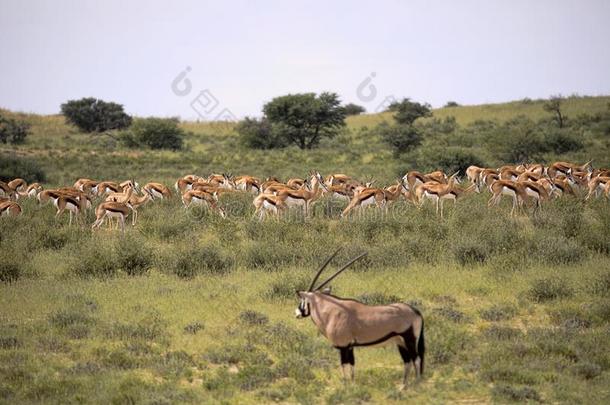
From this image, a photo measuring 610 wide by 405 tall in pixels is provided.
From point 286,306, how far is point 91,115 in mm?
44793

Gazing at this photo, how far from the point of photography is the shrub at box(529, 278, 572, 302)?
955 centimetres

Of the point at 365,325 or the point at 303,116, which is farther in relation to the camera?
the point at 303,116

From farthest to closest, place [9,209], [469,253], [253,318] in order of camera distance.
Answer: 1. [9,209]
2. [469,253]
3. [253,318]

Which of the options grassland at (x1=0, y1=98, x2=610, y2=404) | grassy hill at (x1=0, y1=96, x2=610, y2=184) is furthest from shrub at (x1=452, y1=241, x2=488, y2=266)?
grassy hill at (x1=0, y1=96, x2=610, y2=184)

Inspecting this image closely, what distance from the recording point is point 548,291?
9.55m

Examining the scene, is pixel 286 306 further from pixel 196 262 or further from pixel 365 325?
pixel 365 325

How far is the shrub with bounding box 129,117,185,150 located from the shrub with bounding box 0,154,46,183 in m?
13.6

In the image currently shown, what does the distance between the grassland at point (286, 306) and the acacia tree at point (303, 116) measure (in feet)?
79.5

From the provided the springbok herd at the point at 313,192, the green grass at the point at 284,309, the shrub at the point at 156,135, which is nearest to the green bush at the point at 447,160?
the springbok herd at the point at 313,192

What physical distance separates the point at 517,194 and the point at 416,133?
17.6 metres

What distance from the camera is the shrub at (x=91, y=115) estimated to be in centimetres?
5050

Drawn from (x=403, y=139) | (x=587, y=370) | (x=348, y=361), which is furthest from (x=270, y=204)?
(x=403, y=139)

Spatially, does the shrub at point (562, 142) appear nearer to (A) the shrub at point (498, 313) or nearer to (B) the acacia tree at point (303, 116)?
(B) the acacia tree at point (303, 116)

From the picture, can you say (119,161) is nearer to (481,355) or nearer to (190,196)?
(190,196)
